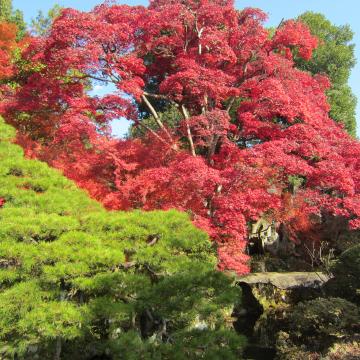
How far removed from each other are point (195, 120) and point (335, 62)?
37.3 ft

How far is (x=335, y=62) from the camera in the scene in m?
18.4

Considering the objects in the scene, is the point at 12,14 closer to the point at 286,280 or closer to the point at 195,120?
the point at 195,120

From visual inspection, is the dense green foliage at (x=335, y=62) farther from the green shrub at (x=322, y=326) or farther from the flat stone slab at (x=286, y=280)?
the green shrub at (x=322, y=326)

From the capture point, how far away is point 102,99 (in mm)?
9711

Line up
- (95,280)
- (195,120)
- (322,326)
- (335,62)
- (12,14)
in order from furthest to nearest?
(12,14) < (335,62) < (195,120) < (322,326) < (95,280)

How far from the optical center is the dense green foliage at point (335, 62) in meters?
17.6

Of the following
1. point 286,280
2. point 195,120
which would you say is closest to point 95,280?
point 195,120

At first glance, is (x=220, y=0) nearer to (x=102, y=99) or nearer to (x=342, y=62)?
(x=102, y=99)

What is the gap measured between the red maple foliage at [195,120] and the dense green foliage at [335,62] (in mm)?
6297

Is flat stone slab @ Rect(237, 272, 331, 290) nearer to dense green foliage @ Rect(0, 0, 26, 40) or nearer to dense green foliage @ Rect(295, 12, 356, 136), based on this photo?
dense green foliage @ Rect(295, 12, 356, 136)

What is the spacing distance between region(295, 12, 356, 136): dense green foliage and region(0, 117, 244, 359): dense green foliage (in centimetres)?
1366

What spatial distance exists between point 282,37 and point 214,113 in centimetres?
357

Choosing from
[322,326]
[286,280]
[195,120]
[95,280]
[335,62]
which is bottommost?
[322,326]

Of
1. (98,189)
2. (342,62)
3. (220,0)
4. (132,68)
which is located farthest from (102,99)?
(342,62)
